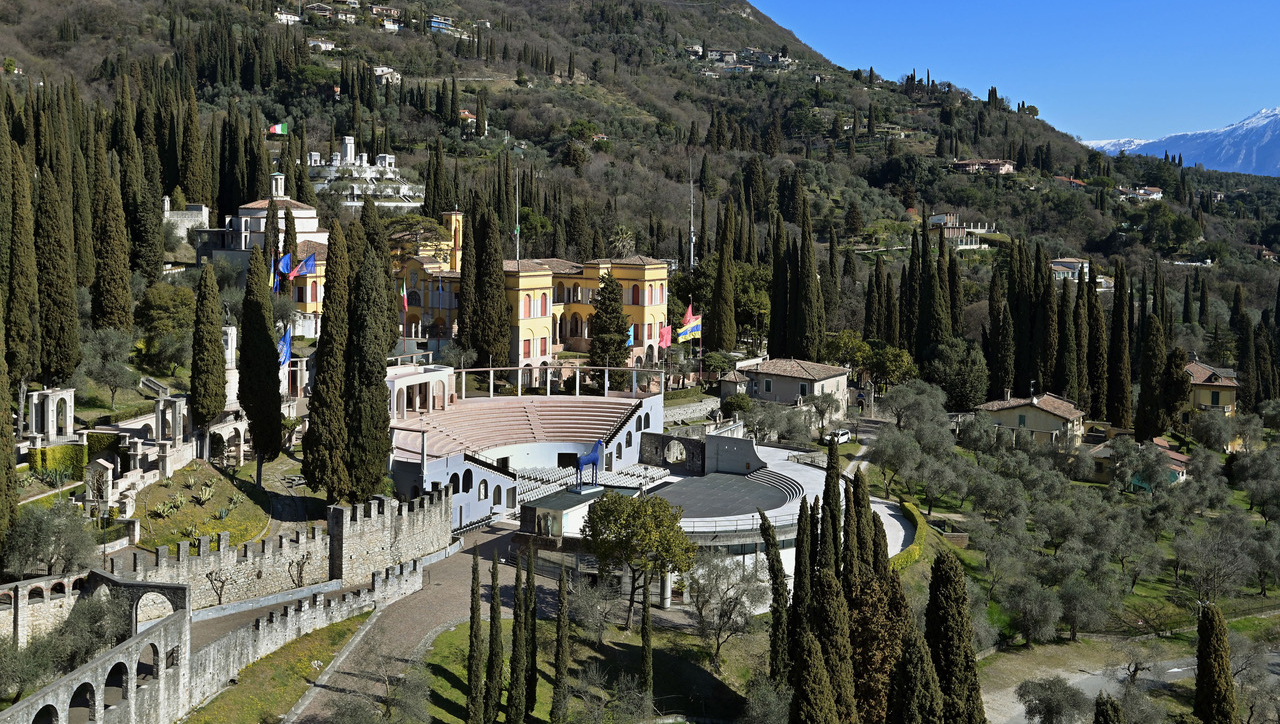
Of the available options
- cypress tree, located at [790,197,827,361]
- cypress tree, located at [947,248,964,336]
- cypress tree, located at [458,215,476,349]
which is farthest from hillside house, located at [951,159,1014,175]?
cypress tree, located at [458,215,476,349]

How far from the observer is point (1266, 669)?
3716 centimetres

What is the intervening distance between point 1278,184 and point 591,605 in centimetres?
19814

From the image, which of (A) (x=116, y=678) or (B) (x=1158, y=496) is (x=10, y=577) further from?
(B) (x=1158, y=496)

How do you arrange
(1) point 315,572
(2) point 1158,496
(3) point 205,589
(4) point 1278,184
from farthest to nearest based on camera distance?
(4) point 1278,184
(2) point 1158,496
(1) point 315,572
(3) point 205,589

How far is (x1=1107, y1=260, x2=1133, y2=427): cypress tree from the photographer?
66250 mm

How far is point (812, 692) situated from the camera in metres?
26.9

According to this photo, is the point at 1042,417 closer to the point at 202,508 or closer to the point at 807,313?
the point at 807,313

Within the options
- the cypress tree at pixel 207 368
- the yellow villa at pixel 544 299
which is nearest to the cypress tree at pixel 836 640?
the cypress tree at pixel 207 368

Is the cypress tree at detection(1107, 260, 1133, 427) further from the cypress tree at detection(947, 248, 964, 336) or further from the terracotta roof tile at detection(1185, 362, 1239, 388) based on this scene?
the cypress tree at detection(947, 248, 964, 336)

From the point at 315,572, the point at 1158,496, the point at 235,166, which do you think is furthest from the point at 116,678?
the point at 235,166

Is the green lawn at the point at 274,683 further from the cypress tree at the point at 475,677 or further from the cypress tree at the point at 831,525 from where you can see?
the cypress tree at the point at 831,525

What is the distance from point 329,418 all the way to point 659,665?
11.6 m

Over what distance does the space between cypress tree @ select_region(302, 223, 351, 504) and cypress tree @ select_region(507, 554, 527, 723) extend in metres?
9.19

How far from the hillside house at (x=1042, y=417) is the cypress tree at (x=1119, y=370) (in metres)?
4.34
